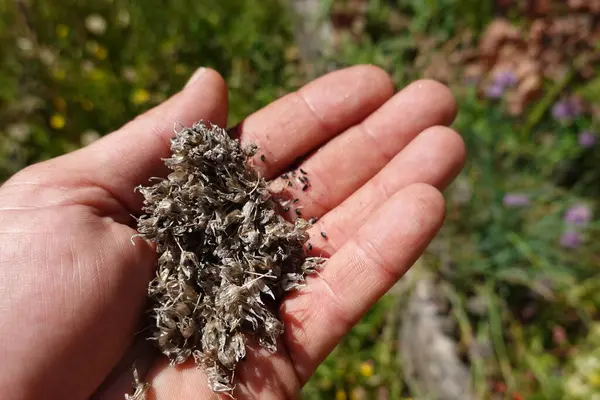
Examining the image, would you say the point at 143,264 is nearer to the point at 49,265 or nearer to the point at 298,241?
the point at 49,265

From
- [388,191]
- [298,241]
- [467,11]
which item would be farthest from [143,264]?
[467,11]

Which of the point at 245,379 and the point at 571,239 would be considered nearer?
the point at 245,379

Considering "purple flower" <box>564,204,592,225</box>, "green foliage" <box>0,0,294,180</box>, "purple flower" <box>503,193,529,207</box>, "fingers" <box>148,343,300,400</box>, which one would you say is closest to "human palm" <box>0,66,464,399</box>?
"fingers" <box>148,343,300,400</box>

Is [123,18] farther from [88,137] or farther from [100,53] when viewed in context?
[88,137]

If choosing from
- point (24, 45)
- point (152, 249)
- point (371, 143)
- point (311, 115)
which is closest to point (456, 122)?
point (371, 143)

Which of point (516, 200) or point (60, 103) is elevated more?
point (60, 103)

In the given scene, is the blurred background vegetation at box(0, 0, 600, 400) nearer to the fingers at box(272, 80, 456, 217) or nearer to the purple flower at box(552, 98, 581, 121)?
the purple flower at box(552, 98, 581, 121)
